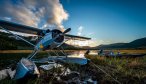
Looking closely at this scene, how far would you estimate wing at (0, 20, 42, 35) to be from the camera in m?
7.56

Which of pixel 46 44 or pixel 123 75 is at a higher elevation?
pixel 46 44

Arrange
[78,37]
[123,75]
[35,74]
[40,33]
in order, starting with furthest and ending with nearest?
[78,37] < [40,33] < [123,75] < [35,74]

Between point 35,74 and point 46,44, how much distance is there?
347 centimetres

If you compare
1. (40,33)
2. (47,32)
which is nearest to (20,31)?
(40,33)

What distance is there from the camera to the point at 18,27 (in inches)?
325

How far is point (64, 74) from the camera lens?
462cm

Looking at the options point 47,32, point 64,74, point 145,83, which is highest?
point 47,32

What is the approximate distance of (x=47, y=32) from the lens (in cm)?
746

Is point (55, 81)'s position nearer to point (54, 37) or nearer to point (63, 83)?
point (63, 83)

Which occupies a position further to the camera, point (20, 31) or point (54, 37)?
point (20, 31)

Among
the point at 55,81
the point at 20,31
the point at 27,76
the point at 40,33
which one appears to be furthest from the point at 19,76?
the point at 20,31

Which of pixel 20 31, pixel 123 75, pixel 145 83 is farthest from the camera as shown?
pixel 20 31

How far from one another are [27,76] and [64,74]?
133cm

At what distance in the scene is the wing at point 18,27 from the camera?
7.56 m
